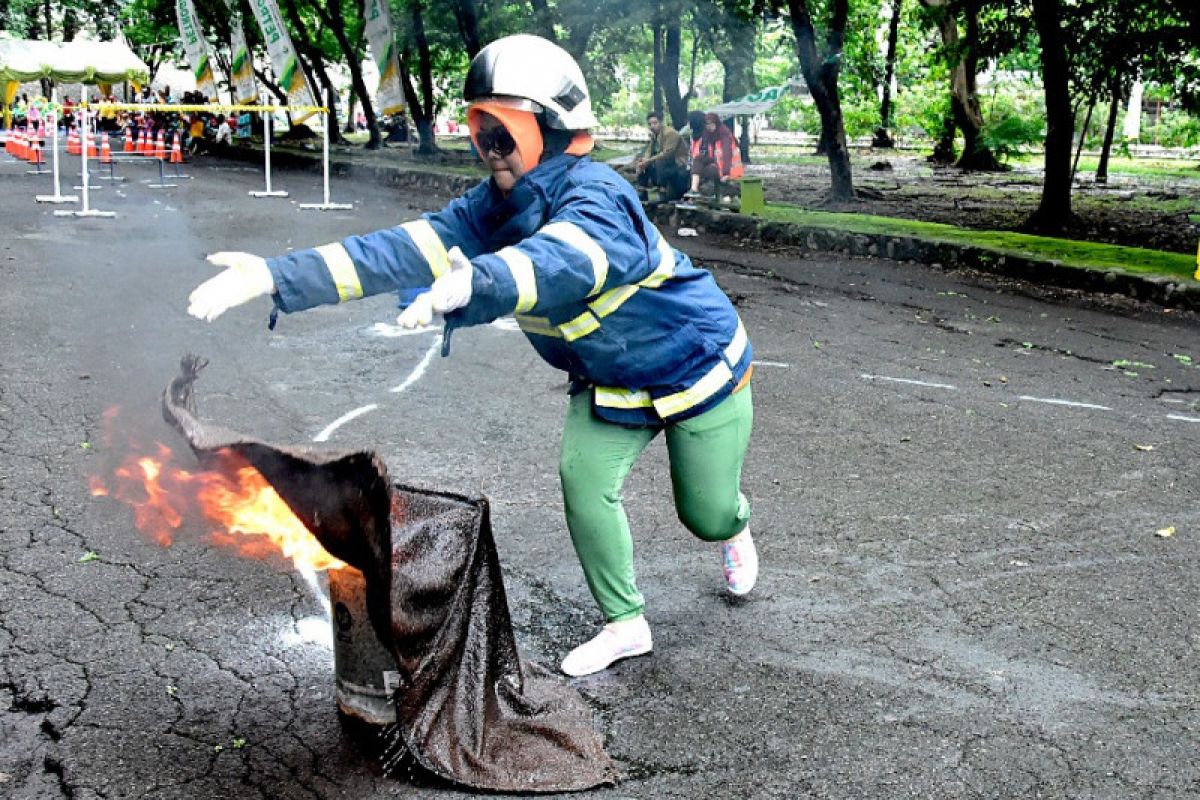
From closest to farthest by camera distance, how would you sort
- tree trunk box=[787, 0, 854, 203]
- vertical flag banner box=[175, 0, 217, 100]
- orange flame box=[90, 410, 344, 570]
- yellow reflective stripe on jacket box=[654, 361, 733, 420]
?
orange flame box=[90, 410, 344, 570] < yellow reflective stripe on jacket box=[654, 361, 733, 420] < tree trunk box=[787, 0, 854, 203] < vertical flag banner box=[175, 0, 217, 100]

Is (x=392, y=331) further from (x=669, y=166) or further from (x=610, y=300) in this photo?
(x=669, y=166)

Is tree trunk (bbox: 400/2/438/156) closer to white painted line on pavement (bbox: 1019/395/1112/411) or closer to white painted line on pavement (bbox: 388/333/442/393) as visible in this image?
white painted line on pavement (bbox: 388/333/442/393)

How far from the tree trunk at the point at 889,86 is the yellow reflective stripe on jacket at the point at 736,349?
27992 mm

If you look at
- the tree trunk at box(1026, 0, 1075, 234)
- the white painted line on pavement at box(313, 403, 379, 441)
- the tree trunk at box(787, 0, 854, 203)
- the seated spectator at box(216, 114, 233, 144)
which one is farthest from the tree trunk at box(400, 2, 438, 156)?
the white painted line on pavement at box(313, 403, 379, 441)

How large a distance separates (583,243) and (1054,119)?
1357cm

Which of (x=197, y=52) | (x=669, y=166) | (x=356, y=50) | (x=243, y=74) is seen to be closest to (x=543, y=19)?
(x=669, y=166)

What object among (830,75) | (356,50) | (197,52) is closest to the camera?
(830,75)

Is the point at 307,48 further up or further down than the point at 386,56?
further up

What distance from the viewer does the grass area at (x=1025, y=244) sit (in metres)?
11.9

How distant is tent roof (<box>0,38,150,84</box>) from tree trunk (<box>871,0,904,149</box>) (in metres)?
19.8

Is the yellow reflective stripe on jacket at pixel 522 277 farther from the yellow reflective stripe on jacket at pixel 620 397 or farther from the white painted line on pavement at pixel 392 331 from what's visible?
the white painted line on pavement at pixel 392 331

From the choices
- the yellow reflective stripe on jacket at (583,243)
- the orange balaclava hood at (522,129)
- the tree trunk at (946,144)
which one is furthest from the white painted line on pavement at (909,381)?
the tree trunk at (946,144)

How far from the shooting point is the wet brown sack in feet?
9.27

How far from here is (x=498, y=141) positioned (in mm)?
3297
